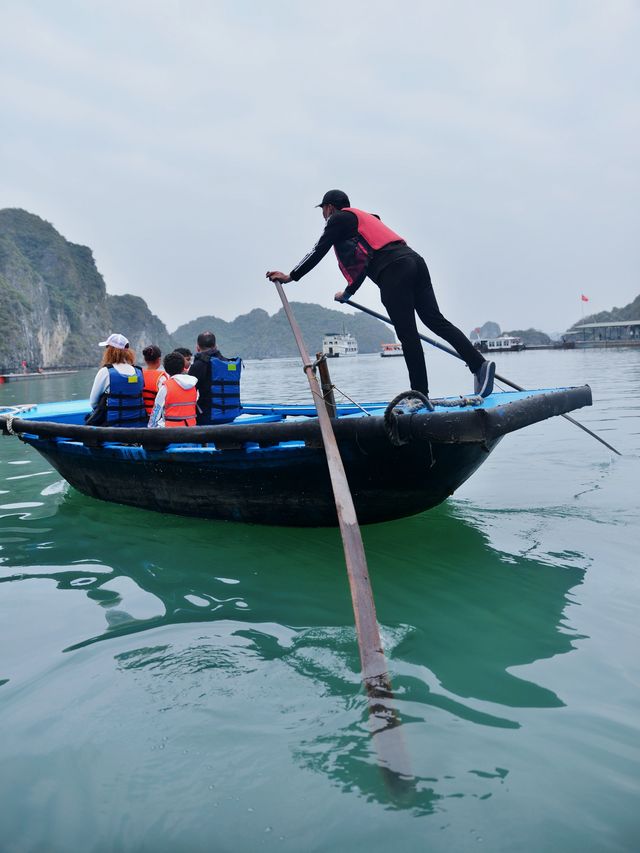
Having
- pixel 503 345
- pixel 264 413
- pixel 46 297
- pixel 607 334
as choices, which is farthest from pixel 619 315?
pixel 264 413

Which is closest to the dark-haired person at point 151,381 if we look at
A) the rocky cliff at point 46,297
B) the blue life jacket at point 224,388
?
the blue life jacket at point 224,388

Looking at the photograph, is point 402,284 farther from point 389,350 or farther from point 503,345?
point 389,350

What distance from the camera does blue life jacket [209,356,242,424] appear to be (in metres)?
6.62

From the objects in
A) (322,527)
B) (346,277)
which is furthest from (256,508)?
(346,277)

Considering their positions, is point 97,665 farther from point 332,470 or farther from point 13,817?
point 332,470

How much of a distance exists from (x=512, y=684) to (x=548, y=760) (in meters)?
0.53

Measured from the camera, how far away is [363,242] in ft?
17.1

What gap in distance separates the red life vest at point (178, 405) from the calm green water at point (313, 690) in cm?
115

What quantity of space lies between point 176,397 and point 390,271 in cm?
231

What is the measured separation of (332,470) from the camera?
Result: 4.11 m

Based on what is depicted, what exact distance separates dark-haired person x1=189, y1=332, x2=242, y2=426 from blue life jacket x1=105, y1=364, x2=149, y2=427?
1.98 ft

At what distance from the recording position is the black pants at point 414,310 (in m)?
5.18

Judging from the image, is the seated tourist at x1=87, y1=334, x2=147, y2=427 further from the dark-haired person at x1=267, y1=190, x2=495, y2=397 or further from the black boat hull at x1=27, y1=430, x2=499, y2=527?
the dark-haired person at x1=267, y1=190, x2=495, y2=397

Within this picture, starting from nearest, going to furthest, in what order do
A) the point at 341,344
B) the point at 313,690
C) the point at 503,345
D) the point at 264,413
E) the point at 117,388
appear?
1. the point at 313,690
2. the point at 117,388
3. the point at 264,413
4. the point at 503,345
5. the point at 341,344
